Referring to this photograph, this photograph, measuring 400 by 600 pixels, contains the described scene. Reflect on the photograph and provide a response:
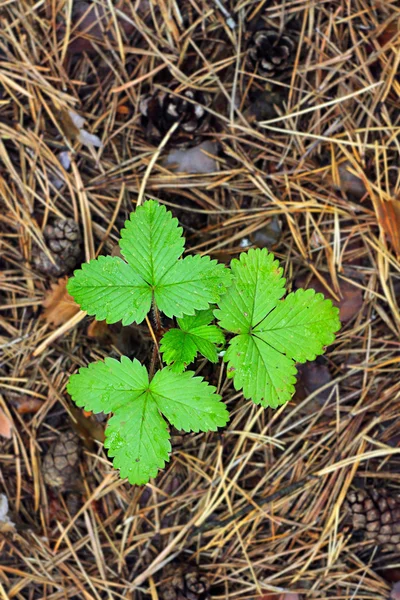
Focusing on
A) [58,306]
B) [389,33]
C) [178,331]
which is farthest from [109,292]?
[389,33]

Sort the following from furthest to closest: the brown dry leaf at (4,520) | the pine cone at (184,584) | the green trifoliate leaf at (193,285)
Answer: the brown dry leaf at (4,520), the pine cone at (184,584), the green trifoliate leaf at (193,285)

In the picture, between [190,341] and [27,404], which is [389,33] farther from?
[27,404]

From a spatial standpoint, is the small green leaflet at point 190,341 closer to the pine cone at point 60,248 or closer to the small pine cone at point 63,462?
the pine cone at point 60,248

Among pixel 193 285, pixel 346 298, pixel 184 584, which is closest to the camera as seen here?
pixel 193 285

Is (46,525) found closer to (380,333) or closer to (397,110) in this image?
(380,333)

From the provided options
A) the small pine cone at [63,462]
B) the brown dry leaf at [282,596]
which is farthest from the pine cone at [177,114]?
the brown dry leaf at [282,596]

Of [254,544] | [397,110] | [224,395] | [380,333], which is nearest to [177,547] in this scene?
[254,544]

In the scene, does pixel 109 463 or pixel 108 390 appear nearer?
pixel 108 390
